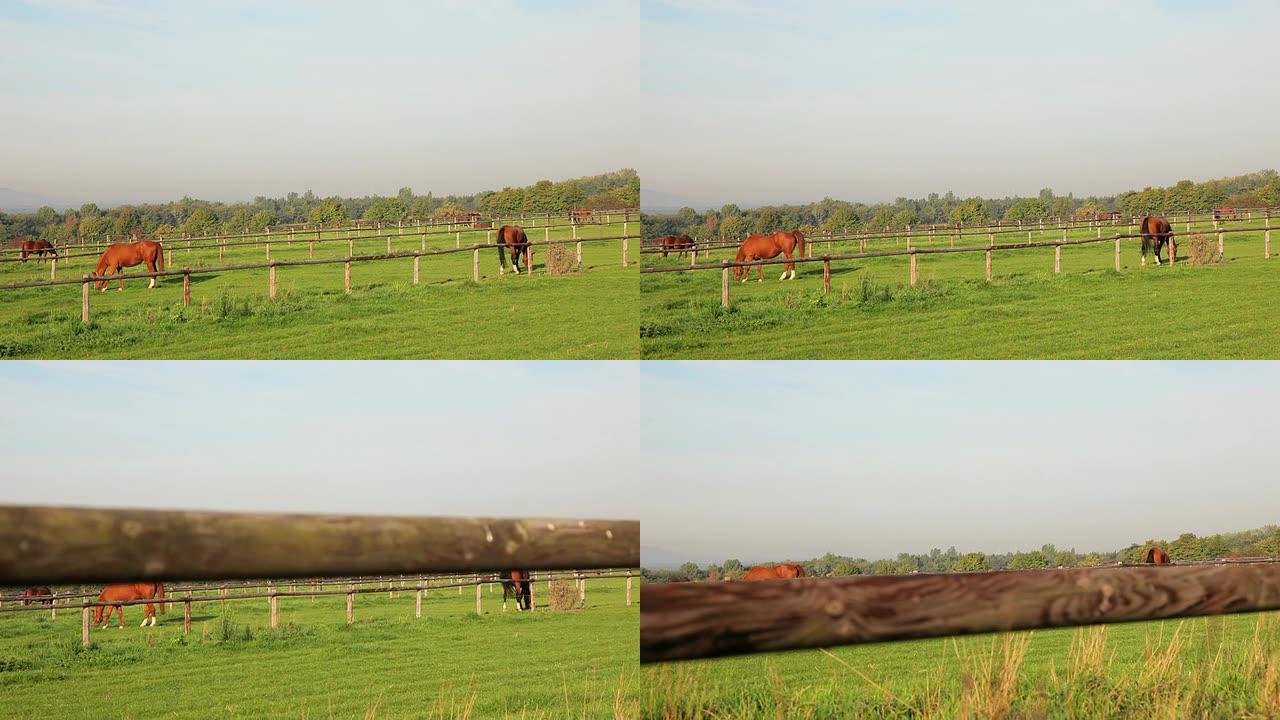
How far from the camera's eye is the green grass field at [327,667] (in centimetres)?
1127

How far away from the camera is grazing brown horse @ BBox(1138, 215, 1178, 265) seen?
2577 cm

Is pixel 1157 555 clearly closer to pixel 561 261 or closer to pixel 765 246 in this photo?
pixel 765 246

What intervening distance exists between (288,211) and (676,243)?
22.1 m

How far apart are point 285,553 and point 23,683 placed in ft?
47.8

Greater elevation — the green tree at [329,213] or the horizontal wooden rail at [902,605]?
the green tree at [329,213]

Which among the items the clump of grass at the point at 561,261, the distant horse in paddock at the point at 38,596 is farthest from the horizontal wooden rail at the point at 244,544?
the clump of grass at the point at 561,261

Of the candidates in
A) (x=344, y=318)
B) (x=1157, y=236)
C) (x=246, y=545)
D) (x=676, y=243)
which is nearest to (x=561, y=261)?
(x=676, y=243)

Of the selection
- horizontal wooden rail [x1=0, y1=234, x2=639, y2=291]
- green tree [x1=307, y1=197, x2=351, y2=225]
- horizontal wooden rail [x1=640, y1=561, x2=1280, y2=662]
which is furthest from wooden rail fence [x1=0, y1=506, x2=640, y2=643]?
green tree [x1=307, y1=197, x2=351, y2=225]

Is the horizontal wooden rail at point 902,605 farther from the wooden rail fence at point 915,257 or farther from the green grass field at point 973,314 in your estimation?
the wooden rail fence at point 915,257

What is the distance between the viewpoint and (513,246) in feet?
98.1

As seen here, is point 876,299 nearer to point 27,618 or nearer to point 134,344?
point 134,344

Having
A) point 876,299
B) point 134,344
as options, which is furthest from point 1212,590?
point 134,344

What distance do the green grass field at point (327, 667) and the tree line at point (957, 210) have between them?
38.6 ft

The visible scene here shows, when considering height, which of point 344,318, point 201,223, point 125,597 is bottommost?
point 125,597
